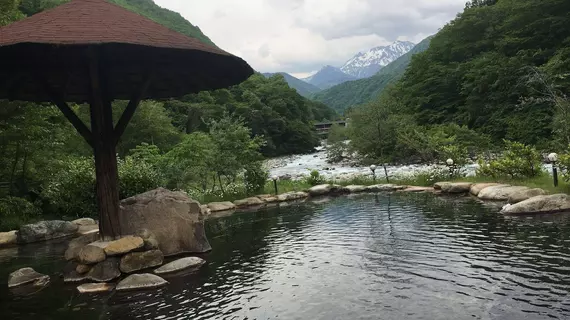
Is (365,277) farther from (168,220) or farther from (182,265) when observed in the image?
(168,220)

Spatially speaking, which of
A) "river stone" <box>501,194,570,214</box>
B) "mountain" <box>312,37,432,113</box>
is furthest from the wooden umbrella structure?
"mountain" <box>312,37,432,113</box>

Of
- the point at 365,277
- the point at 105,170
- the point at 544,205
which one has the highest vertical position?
the point at 105,170

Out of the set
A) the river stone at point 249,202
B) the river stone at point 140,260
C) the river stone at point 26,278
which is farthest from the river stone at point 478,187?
the river stone at point 26,278

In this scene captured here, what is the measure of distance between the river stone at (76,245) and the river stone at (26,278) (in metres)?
0.62

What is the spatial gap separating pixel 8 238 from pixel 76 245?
22.3 feet

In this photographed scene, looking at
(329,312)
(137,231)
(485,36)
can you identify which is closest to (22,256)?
(137,231)

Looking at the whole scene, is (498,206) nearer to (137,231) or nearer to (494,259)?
(494,259)

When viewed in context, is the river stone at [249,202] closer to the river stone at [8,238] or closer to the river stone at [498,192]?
the river stone at [8,238]

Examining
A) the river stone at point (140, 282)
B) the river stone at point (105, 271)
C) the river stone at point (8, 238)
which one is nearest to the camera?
the river stone at point (140, 282)

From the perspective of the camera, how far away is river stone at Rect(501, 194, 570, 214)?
11219 millimetres

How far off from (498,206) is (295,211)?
6.79 metres

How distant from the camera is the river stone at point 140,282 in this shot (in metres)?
7.79

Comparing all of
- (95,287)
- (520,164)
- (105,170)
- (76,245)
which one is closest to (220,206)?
(76,245)

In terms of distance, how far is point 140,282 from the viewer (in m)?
7.89
